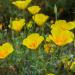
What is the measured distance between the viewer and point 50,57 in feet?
8.20

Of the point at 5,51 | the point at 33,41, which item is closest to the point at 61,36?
the point at 33,41

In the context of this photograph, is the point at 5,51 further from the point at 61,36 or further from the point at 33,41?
the point at 61,36

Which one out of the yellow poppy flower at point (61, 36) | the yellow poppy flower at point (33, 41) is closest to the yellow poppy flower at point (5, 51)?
the yellow poppy flower at point (33, 41)

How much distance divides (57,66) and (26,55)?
0.27m

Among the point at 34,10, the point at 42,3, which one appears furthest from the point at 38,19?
the point at 42,3

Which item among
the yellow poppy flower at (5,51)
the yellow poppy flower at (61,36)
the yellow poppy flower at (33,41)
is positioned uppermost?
the yellow poppy flower at (61,36)

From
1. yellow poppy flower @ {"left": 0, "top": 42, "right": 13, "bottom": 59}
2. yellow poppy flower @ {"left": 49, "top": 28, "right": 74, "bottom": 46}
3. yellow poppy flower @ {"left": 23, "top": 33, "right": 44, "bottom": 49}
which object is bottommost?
yellow poppy flower @ {"left": 0, "top": 42, "right": 13, "bottom": 59}

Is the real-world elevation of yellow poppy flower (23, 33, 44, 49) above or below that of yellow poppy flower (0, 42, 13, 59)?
above

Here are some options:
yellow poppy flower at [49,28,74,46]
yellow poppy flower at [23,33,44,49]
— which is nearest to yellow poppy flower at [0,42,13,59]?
yellow poppy flower at [23,33,44,49]

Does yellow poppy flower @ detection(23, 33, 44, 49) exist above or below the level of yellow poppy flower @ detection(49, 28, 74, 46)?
below

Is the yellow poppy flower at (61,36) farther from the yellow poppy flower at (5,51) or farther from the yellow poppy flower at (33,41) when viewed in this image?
the yellow poppy flower at (5,51)

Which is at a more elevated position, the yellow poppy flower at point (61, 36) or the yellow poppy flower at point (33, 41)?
the yellow poppy flower at point (61, 36)

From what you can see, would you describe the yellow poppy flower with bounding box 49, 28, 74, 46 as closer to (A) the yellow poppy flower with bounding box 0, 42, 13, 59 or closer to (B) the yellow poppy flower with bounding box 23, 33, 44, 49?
(B) the yellow poppy flower with bounding box 23, 33, 44, 49

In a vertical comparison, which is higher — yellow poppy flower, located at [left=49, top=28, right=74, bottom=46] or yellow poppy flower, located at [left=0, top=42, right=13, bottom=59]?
yellow poppy flower, located at [left=49, top=28, right=74, bottom=46]
